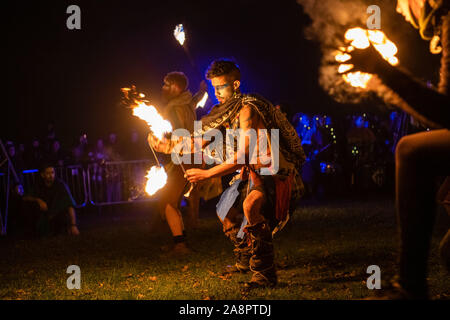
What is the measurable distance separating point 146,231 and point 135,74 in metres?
11.6

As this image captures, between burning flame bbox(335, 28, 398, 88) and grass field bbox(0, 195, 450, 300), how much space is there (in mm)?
2138

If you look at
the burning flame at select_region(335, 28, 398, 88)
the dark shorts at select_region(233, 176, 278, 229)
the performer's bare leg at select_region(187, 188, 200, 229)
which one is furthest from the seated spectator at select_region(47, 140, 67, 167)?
the burning flame at select_region(335, 28, 398, 88)

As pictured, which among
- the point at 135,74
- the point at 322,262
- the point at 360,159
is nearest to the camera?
the point at 322,262

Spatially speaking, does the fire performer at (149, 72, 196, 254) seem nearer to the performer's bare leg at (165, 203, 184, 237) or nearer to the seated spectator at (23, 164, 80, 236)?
the performer's bare leg at (165, 203, 184, 237)

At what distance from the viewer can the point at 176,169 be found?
764cm

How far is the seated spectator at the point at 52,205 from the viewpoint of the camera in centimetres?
1020

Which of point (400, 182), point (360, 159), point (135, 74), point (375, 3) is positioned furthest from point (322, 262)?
point (135, 74)

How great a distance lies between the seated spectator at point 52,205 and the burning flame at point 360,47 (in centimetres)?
787

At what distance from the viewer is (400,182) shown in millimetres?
3012

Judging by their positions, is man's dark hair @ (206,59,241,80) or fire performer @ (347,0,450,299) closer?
fire performer @ (347,0,450,299)

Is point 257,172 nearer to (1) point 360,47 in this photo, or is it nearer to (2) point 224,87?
(2) point 224,87

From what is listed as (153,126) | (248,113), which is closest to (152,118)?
(153,126)

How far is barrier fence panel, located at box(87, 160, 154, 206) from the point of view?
13.2m

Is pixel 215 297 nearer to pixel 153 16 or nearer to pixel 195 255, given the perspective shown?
pixel 195 255
